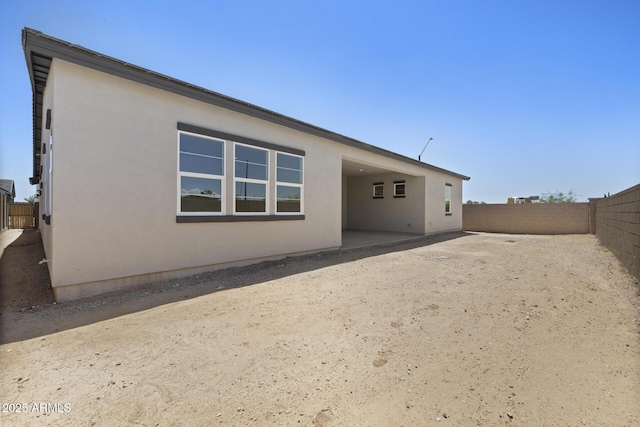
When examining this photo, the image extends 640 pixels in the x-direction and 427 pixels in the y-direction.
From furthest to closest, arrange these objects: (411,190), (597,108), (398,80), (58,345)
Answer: (411,190) < (398,80) < (597,108) < (58,345)

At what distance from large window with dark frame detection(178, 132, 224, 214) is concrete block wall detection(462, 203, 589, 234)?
17.8m

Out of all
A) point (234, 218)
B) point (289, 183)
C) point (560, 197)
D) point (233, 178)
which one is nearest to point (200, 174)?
point (233, 178)

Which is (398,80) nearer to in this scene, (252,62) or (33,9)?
(252,62)

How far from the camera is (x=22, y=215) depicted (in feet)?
64.5

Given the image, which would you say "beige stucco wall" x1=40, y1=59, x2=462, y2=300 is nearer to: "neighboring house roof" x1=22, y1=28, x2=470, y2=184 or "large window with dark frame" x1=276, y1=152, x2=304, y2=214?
"neighboring house roof" x1=22, y1=28, x2=470, y2=184

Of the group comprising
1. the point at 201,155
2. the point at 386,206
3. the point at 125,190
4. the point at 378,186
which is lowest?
the point at 125,190

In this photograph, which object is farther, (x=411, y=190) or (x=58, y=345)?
(x=411, y=190)

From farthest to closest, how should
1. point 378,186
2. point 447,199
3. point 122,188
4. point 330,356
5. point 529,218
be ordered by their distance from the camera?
point 529,218
point 447,199
point 378,186
point 122,188
point 330,356

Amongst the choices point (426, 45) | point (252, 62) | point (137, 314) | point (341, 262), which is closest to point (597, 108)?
point (426, 45)

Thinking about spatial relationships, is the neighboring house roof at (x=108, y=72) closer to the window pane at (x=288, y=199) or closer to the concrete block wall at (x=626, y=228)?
the window pane at (x=288, y=199)

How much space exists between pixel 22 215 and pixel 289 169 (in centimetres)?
2247

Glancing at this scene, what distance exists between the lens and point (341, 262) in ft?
24.2

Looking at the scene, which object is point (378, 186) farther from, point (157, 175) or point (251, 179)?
point (157, 175)

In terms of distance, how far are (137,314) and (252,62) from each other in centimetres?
688
